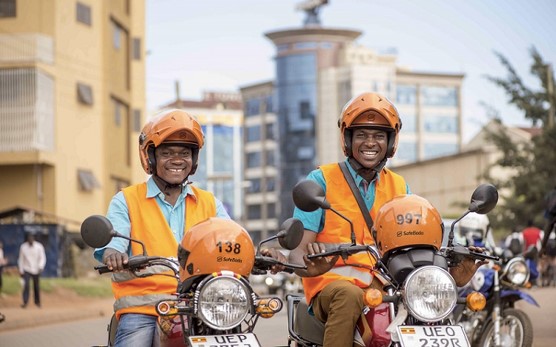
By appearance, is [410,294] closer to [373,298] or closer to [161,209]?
[373,298]

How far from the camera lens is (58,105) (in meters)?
45.4

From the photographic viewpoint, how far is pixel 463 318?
12977 millimetres

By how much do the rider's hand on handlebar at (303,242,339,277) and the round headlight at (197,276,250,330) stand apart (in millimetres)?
917

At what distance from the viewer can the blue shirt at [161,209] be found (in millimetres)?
6371

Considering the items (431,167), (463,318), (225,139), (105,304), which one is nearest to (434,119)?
(225,139)

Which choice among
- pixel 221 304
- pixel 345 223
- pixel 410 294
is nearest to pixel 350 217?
pixel 345 223

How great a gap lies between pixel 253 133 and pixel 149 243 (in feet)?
436

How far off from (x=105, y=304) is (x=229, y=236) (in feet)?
91.8

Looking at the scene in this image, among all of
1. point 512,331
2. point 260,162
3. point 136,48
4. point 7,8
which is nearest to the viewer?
point 512,331

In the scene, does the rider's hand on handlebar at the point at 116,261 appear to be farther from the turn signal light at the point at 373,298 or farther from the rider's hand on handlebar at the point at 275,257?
the turn signal light at the point at 373,298

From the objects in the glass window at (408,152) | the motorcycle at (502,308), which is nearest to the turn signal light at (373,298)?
the motorcycle at (502,308)

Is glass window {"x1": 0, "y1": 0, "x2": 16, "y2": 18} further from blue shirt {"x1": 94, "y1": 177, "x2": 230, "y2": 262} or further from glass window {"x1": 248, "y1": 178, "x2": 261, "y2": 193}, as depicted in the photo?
glass window {"x1": 248, "y1": 178, "x2": 261, "y2": 193}

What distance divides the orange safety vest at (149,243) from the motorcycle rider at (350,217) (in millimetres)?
574

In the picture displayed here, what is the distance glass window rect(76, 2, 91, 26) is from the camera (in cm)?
4662
